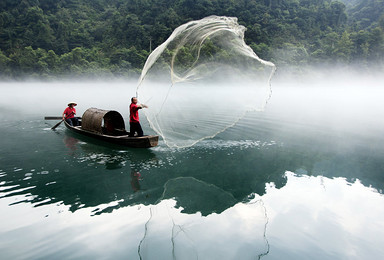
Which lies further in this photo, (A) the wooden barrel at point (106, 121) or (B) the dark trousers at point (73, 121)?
(B) the dark trousers at point (73, 121)

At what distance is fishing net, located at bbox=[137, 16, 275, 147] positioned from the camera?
8914 mm

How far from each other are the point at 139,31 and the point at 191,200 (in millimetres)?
80044

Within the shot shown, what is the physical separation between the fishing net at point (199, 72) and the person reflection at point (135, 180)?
5.23ft

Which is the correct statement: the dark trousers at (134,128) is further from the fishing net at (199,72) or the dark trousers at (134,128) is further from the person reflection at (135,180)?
the person reflection at (135,180)

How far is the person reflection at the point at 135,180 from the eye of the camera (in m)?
8.56

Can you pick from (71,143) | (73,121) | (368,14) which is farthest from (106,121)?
(368,14)

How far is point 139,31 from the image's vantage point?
Answer: 80812mm

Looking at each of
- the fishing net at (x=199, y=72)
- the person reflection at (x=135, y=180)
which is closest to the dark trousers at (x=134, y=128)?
the fishing net at (x=199, y=72)

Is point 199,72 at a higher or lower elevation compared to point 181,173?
higher

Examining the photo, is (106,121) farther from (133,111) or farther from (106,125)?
(133,111)

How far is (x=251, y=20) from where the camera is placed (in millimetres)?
80000

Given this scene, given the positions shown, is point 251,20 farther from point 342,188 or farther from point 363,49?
point 342,188

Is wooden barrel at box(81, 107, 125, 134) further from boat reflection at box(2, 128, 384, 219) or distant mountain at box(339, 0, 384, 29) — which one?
distant mountain at box(339, 0, 384, 29)

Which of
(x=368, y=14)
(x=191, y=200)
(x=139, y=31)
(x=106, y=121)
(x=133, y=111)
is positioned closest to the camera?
(x=191, y=200)
